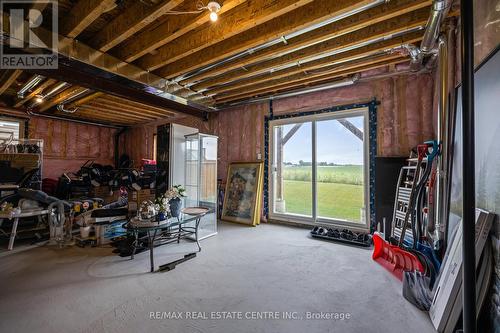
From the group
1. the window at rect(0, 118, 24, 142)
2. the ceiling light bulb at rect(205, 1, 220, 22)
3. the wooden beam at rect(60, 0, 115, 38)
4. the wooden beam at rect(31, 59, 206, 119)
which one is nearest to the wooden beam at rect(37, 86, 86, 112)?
the window at rect(0, 118, 24, 142)

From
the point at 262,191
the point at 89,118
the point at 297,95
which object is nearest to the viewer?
the point at 297,95

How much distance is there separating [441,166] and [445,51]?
Result: 1323 mm

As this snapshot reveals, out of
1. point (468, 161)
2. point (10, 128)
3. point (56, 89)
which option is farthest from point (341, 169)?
point (10, 128)

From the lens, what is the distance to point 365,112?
376cm

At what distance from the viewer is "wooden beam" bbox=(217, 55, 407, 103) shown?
3.13 meters

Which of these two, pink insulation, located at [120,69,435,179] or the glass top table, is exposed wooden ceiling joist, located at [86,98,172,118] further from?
the glass top table

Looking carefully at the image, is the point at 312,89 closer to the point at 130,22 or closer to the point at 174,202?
the point at 130,22

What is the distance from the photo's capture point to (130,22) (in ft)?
7.43

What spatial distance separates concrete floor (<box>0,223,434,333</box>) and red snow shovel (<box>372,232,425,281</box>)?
0.37 feet

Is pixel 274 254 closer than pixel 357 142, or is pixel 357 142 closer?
pixel 274 254

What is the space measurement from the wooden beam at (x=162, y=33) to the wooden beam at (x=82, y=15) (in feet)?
1.81

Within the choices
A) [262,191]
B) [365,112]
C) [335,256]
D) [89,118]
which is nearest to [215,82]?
[262,191]

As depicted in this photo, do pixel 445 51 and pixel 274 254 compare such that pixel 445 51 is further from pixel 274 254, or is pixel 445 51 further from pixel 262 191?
pixel 262 191

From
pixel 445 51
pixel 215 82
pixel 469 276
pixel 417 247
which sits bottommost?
pixel 417 247
